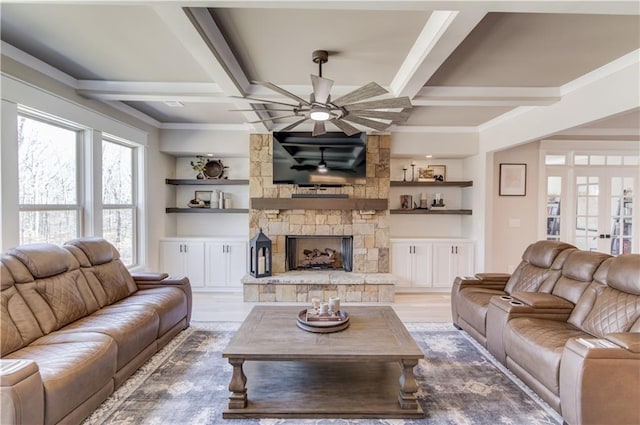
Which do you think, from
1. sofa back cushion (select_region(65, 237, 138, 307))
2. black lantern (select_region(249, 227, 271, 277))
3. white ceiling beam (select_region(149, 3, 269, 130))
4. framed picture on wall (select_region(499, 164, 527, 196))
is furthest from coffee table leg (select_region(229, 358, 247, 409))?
framed picture on wall (select_region(499, 164, 527, 196))

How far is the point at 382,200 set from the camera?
17.3 ft

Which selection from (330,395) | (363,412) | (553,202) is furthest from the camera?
(553,202)

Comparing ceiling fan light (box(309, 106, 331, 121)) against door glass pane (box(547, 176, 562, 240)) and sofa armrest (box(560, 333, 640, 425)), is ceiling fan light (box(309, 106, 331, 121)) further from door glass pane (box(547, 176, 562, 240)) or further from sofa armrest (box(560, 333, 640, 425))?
door glass pane (box(547, 176, 562, 240))

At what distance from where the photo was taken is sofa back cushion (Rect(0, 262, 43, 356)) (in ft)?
7.16

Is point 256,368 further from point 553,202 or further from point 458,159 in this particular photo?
point 553,202

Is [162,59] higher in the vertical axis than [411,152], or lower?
higher

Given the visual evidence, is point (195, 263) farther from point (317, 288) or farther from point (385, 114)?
point (385, 114)

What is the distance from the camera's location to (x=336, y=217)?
538 centimetres

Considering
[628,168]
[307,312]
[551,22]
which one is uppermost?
[551,22]

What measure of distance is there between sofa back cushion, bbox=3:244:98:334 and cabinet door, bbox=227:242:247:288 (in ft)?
8.08

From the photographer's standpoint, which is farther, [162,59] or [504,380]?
[162,59]

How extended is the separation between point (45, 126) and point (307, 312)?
124 inches

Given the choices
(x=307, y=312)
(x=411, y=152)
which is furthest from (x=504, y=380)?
(x=411, y=152)

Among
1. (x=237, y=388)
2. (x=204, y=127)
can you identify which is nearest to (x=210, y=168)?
(x=204, y=127)
